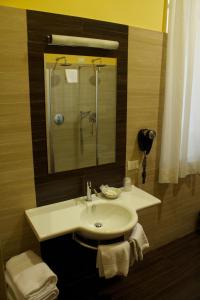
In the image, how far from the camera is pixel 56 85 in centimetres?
167

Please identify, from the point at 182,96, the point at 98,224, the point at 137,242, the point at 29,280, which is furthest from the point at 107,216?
the point at 182,96

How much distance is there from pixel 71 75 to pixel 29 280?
4.38ft

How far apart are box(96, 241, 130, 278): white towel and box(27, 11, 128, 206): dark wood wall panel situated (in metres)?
0.54

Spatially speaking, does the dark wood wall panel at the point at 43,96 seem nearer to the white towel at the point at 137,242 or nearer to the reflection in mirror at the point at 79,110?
the reflection in mirror at the point at 79,110

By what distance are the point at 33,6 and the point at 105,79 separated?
0.68m

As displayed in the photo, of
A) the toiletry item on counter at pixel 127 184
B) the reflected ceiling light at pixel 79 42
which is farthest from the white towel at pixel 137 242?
the reflected ceiling light at pixel 79 42

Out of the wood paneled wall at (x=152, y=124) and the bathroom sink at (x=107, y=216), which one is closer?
the bathroom sink at (x=107, y=216)

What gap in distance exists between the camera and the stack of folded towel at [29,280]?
4.51 ft

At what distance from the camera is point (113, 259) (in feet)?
4.92

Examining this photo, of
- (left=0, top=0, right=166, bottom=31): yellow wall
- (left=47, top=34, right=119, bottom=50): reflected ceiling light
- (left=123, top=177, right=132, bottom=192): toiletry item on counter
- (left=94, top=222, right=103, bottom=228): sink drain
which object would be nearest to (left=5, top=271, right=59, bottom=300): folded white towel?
(left=94, top=222, right=103, bottom=228): sink drain

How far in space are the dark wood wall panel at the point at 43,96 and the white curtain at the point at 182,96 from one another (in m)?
0.44

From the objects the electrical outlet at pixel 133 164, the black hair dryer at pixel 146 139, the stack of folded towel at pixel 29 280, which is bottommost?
the stack of folded towel at pixel 29 280

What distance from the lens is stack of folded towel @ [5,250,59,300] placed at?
4.51ft

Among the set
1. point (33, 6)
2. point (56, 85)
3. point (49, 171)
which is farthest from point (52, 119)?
point (33, 6)
